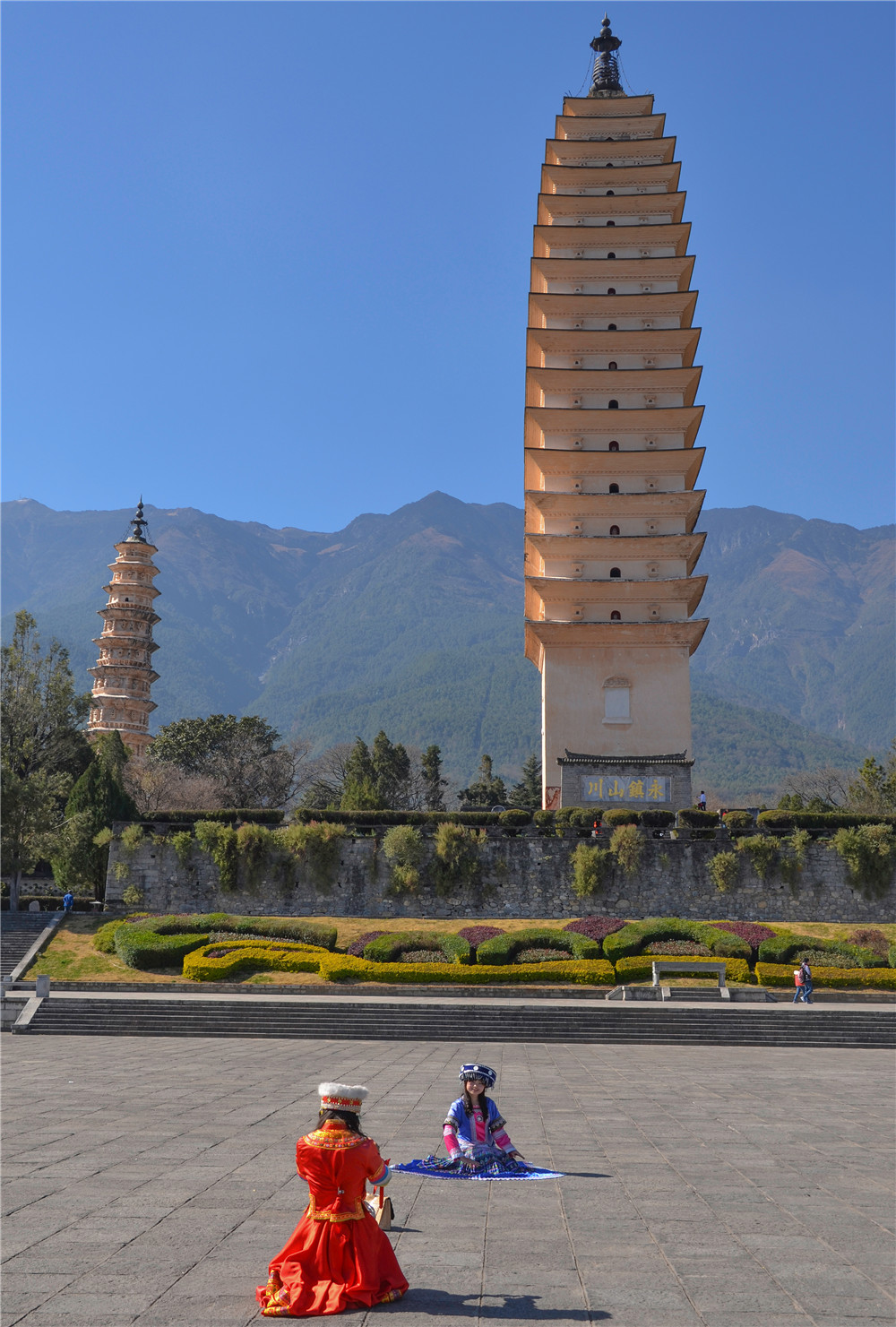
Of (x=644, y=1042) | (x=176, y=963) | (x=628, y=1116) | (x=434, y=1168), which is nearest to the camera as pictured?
(x=434, y=1168)

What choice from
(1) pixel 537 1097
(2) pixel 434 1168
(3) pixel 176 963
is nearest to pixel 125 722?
(3) pixel 176 963

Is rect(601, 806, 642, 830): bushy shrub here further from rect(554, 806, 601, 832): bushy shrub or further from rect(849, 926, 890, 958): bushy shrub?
rect(849, 926, 890, 958): bushy shrub

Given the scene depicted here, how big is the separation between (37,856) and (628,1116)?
79.8ft

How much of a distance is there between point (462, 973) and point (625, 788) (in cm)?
1189

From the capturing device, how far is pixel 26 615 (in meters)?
36.1

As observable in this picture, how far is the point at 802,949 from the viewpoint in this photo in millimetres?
24172

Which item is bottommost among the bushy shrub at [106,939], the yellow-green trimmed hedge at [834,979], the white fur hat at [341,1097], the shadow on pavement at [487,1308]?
the yellow-green trimmed hedge at [834,979]

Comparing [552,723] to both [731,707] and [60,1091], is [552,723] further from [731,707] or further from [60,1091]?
[731,707]

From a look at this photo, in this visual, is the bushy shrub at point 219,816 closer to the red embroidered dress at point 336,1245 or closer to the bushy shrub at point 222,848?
the bushy shrub at point 222,848

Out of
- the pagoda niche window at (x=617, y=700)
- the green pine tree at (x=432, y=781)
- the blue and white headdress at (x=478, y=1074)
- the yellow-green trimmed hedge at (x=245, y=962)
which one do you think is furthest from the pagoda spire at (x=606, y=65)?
the blue and white headdress at (x=478, y=1074)

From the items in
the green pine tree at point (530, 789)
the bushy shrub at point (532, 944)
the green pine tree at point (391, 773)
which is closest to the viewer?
the bushy shrub at point (532, 944)

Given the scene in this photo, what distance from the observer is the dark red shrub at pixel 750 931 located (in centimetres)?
2462

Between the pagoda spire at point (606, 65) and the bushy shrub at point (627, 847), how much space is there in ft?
115

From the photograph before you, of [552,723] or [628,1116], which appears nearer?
[628,1116]
